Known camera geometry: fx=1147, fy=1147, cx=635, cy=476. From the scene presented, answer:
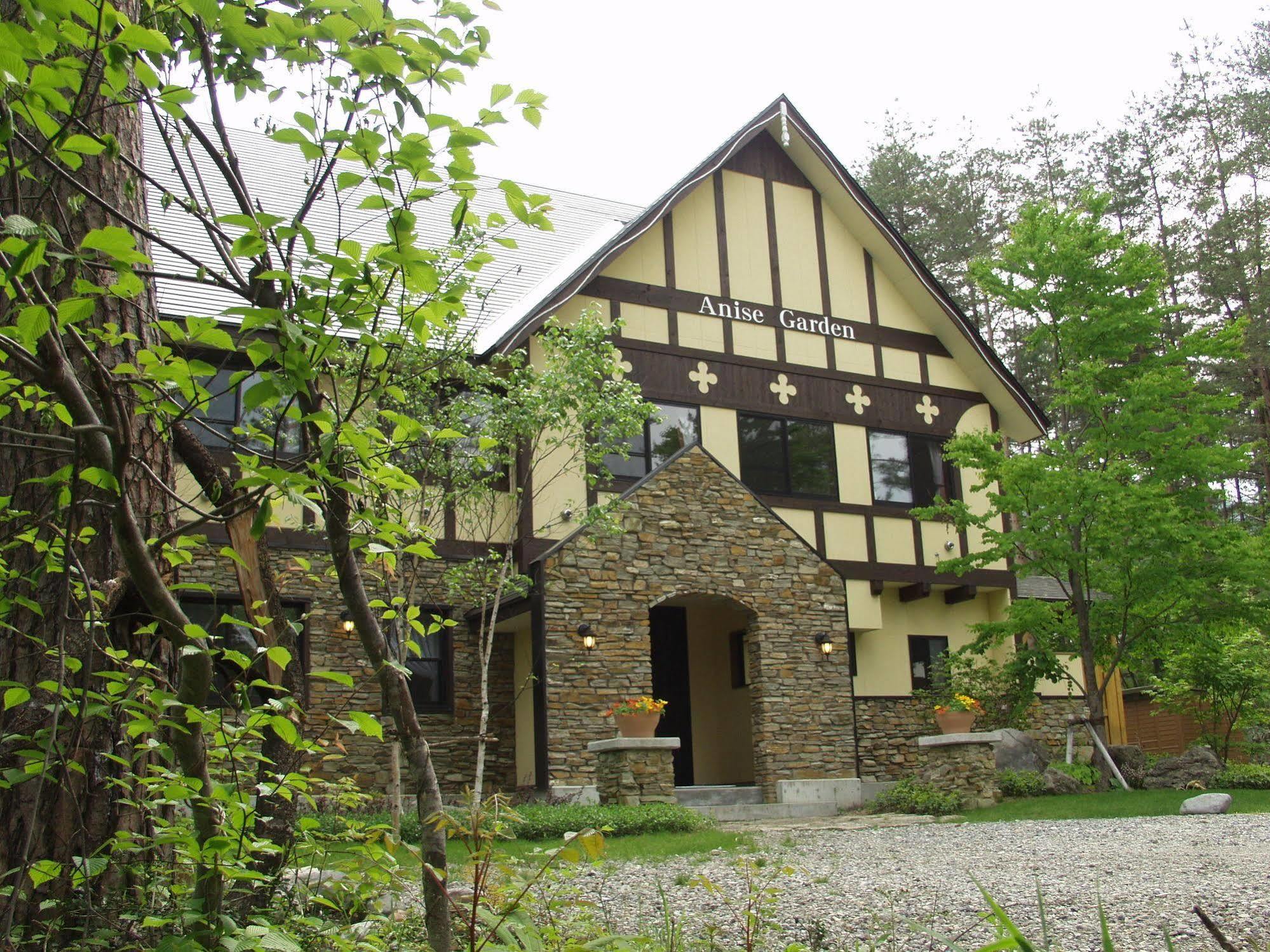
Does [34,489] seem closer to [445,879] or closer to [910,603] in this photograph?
[445,879]

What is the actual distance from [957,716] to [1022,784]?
1123 millimetres

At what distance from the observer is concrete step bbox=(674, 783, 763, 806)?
12.9 metres

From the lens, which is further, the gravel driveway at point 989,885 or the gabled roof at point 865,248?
the gabled roof at point 865,248

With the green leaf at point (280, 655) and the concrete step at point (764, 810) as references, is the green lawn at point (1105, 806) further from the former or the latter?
the green leaf at point (280, 655)

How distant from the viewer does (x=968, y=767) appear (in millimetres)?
12938

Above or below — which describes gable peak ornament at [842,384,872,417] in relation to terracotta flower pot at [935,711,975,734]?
above

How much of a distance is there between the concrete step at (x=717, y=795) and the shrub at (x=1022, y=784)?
2939 millimetres

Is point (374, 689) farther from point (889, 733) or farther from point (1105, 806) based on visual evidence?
point (1105, 806)

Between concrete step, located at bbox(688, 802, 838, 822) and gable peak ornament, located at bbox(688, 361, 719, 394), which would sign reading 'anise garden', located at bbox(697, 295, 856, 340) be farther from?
concrete step, located at bbox(688, 802, 838, 822)

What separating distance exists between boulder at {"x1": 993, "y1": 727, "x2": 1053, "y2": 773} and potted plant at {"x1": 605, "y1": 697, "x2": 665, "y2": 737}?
5.07 m

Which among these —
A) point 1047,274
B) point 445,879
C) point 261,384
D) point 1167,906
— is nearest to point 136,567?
point 261,384

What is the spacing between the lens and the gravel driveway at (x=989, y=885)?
17.3ft

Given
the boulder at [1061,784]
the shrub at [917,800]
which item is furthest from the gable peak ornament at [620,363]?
the boulder at [1061,784]

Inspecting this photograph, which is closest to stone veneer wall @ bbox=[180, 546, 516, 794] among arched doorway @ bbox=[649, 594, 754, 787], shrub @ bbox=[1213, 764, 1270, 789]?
arched doorway @ bbox=[649, 594, 754, 787]
